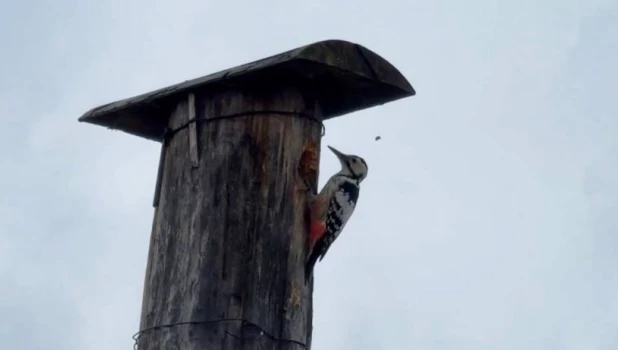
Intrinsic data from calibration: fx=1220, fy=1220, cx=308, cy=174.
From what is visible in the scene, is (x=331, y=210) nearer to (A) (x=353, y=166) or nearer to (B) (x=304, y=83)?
(A) (x=353, y=166)

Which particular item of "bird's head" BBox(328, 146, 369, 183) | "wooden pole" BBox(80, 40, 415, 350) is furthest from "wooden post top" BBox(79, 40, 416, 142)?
"bird's head" BBox(328, 146, 369, 183)

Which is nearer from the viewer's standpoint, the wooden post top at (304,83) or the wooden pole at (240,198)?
the wooden pole at (240,198)

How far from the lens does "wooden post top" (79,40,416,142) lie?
516 centimetres

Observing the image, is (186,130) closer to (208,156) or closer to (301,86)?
(208,156)

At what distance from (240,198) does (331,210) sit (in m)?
0.45

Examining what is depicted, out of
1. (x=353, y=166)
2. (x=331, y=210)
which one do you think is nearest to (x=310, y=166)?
(x=331, y=210)

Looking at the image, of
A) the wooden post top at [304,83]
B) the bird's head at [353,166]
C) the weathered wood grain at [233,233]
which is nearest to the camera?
the weathered wood grain at [233,233]

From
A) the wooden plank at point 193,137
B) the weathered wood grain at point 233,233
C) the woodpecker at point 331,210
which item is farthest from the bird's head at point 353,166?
the wooden plank at point 193,137

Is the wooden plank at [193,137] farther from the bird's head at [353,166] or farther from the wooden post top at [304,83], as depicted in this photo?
the bird's head at [353,166]

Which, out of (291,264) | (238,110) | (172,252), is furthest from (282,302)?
(238,110)

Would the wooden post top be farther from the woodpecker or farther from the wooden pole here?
the woodpecker

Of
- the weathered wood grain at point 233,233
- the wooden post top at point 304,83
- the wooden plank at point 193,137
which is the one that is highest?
the wooden post top at point 304,83

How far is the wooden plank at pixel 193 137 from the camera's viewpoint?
A: 17.1 feet

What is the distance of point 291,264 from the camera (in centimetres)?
507
